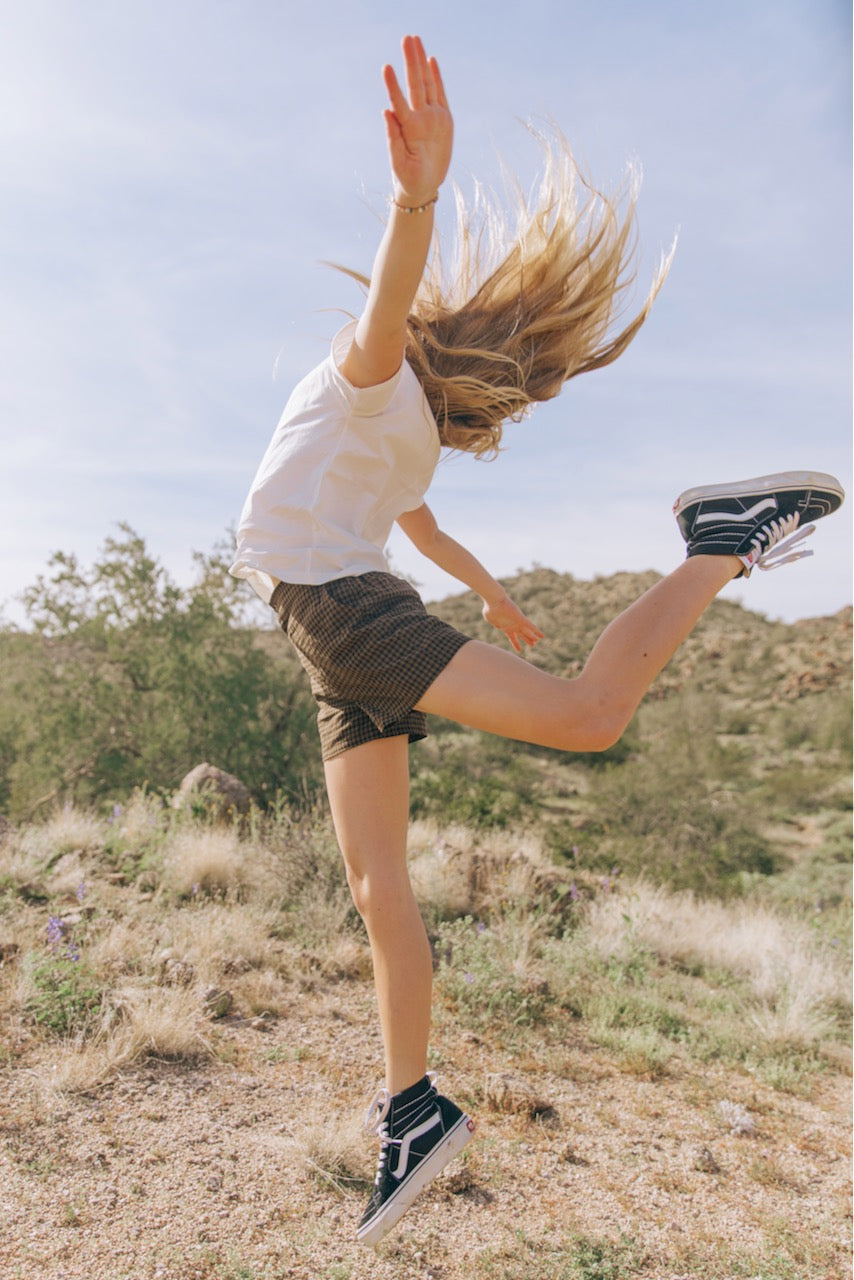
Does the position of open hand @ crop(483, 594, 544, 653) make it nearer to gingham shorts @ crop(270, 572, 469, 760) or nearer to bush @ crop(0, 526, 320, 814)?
gingham shorts @ crop(270, 572, 469, 760)

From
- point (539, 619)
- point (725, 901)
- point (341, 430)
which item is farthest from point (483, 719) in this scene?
point (539, 619)

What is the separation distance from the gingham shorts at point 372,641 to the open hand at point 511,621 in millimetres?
839

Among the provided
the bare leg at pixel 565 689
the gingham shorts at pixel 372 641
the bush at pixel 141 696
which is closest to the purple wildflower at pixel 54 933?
the gingham shorts at pixel 372 641

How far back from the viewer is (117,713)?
1070 cm

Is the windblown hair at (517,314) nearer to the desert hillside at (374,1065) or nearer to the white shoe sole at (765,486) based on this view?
the white shoe sole at (765,486)

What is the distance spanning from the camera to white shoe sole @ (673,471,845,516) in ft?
8.41

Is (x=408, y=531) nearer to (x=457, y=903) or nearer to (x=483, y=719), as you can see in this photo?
(x=483, y=719)

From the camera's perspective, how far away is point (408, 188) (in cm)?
185

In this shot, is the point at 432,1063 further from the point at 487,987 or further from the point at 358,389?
A: the point at 358,389

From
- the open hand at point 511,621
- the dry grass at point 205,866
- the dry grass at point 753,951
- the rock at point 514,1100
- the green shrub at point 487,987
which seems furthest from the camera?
the dry grass at point 205,866

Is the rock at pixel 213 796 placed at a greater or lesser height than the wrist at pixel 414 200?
lesser

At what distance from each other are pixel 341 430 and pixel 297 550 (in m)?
0.30

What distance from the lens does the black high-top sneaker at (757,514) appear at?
96.5 inches

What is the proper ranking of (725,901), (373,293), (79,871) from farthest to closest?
(725,901) → (79,871) → (373,293)
